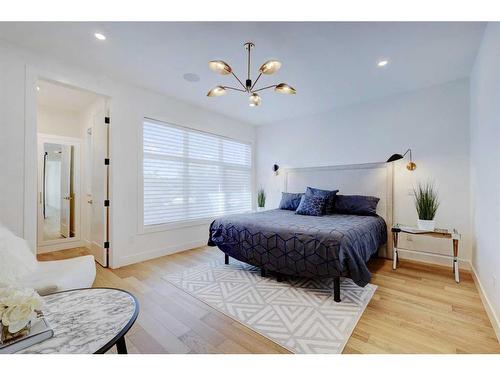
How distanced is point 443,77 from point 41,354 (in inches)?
184

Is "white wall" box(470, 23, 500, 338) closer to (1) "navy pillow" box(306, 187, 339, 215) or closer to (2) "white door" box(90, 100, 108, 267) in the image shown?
(1) "navy pillow" box(306, 187, 339, 215)

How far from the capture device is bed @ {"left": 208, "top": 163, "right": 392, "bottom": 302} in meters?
2.18

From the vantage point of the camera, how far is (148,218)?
142 inches

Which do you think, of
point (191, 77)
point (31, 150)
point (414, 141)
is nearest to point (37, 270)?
point (31, 150)

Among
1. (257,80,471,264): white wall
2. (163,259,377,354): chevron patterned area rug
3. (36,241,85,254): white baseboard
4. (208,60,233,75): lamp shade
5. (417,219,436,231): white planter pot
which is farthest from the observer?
(36,241,85,254): white baseboard

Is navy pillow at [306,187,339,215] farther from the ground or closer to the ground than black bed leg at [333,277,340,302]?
farther from the ground

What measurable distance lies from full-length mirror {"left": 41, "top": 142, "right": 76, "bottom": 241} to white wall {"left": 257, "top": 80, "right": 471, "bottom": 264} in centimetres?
480

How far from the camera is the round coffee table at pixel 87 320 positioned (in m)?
0.96

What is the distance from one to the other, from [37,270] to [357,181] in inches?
174

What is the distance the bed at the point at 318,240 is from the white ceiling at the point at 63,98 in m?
3.01

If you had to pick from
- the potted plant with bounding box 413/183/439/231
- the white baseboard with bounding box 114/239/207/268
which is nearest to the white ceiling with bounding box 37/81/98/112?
the white baseboard with bounding box 114/239/207/268
